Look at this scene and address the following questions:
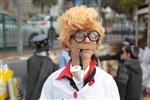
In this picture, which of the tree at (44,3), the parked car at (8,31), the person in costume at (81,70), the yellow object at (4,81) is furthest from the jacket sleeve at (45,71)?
the tree at (44,3)

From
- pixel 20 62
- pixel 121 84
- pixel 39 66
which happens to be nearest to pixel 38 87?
pixel 39 66

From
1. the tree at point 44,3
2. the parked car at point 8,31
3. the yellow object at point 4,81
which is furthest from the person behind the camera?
the tree at point 44,3

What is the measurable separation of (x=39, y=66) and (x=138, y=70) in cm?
130

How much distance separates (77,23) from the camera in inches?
106

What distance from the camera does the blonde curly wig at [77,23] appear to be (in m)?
2.69

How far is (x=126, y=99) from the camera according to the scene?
4.90 m

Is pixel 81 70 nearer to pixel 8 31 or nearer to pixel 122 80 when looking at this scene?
pixel 122 80

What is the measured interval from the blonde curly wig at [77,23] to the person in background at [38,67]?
140cm

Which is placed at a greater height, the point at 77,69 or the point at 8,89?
the point at 77,69

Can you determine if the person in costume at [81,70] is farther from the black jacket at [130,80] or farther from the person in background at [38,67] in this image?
the black jacket at [130,80]

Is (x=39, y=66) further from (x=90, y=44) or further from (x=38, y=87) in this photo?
(x=90, y=44)

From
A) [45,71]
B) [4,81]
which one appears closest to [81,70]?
[45,71]

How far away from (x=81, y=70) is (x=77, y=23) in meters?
0.31

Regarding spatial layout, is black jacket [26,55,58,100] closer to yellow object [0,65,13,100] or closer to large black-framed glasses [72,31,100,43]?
yellow object [0,65,13,100]
